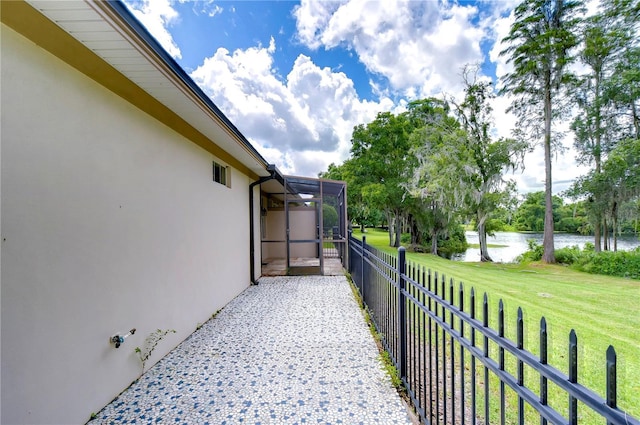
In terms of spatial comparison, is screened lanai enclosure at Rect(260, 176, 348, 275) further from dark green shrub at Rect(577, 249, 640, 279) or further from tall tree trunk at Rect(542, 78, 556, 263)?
dark green shrub at Rect(577, 249, 640, 279)

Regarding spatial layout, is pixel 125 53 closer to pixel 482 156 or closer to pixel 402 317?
pixel 402 317

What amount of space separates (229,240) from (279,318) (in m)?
2.02

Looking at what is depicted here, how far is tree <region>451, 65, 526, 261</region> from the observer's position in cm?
1348

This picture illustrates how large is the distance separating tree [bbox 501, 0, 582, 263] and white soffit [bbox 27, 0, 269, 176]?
16.1 meters

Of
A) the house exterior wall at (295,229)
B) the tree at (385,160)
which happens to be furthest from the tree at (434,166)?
the house exterior wall at (295,229)

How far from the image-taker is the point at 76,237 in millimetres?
2178

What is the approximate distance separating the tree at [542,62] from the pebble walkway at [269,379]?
14.9m

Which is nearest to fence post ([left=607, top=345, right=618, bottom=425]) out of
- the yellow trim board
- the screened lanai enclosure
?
the yellow trim board

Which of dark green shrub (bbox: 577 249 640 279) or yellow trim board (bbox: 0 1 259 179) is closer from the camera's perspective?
yellow trim board (bbox: 0 1 259 179)

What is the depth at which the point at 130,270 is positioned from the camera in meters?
2.80

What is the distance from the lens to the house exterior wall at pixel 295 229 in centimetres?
1222

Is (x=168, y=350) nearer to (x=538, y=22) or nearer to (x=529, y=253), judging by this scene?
(x=529, y=253)

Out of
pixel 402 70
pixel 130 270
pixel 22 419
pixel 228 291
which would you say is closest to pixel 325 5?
pixel 402 70

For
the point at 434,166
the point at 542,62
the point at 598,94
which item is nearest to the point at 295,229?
the point at 434,166
